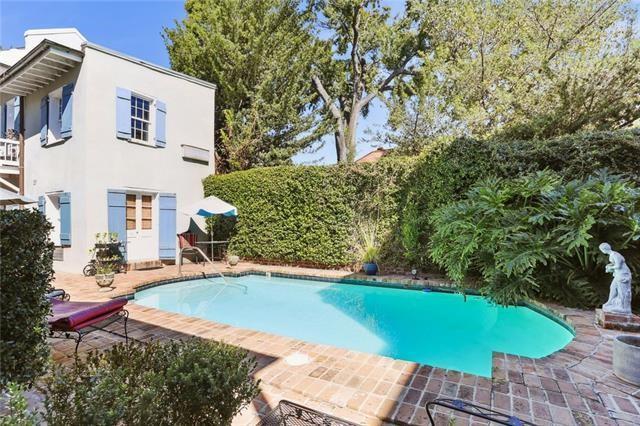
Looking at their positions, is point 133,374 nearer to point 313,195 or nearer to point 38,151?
point 313,195

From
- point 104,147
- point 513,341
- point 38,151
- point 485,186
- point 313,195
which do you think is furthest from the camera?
point 38,151

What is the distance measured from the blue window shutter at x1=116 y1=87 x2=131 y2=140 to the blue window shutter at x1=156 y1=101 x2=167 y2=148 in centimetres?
91

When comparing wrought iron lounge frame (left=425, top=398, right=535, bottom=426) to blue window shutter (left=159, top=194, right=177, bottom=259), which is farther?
blue window shutter (left=159, top=194, right=177, bottom=259)

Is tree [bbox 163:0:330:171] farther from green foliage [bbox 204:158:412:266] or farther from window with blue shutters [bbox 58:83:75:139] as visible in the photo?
window with blue shutters [bbox 58:83:75:139]

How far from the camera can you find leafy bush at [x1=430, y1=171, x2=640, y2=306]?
5406 millimetres

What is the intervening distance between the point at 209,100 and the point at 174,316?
9551mm

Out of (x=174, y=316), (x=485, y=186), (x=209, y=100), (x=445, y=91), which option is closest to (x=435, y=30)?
(x=445, y=91)

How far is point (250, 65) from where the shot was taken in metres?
14.1

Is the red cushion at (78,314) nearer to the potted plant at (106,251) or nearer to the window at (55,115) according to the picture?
the potted plant at (106,251)

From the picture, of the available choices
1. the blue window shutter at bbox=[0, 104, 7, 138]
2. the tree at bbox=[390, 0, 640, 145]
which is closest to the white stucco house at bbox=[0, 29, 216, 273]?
the blue window shutter at bbox=[0, 104, 7, 138]

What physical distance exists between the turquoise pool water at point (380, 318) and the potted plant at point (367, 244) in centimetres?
124

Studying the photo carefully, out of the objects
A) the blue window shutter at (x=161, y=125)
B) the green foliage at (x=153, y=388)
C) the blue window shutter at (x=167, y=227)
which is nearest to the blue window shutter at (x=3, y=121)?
the blue window shutter at (x=161, y=125)

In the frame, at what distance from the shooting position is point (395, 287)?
8.12 m

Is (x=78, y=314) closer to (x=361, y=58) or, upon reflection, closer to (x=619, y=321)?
(x=619, y=321)
